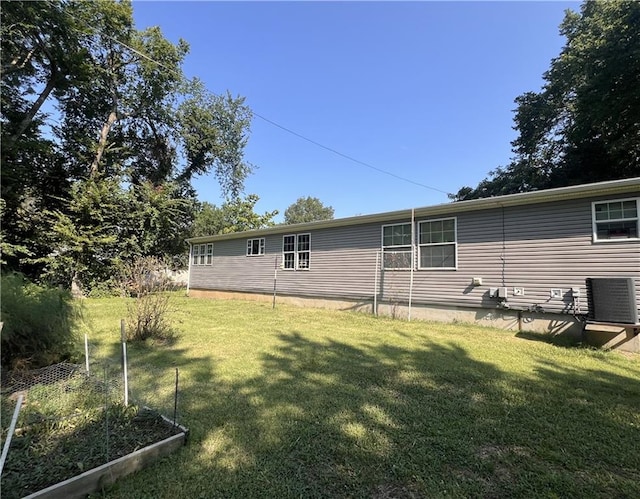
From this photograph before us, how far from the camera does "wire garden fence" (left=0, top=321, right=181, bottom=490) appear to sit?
7.98ft

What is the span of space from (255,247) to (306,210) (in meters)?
41.1

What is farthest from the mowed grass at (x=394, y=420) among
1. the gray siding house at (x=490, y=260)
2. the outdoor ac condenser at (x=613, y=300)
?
the gray siding house at (x=490, y=260)

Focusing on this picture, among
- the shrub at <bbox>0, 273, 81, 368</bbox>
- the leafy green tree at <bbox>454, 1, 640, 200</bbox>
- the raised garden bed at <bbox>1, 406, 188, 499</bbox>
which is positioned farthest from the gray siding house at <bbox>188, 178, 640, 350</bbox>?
the leafy green tree at <bbox>454, 1, 640, 200</bbox>

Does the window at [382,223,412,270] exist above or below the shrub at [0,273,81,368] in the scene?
above

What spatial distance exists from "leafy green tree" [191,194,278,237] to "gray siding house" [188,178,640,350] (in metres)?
17.2

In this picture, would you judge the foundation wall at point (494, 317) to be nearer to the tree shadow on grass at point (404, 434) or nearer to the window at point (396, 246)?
the window at point (396, 246)

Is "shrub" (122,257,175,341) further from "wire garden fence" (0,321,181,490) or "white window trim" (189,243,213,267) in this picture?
"white window trim" (189,243,213,267)

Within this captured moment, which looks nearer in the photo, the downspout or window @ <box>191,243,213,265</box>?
the downspout

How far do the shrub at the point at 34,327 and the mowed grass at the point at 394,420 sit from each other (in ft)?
2.98

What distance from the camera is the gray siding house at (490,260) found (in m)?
6.17

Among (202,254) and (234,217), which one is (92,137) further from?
(234,217)

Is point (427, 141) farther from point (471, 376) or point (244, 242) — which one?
point (471, 376)

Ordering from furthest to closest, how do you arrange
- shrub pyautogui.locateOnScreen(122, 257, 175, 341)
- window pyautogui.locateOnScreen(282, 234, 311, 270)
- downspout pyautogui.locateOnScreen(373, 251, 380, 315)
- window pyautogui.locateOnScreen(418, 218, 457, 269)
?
window pyautogui.locateOnScreen(282, 234, 311, 270) < downspout pyautogui.locateOnScreen(373, 251, 380, 315) < window pyautogui.locateOnScreen(418, 218, 457, 269) < shrub pyautogui.locateOnScreen(122, 257, 175, 341)

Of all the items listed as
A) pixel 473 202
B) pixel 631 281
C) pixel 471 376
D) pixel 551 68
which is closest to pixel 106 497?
pixel 471 376
